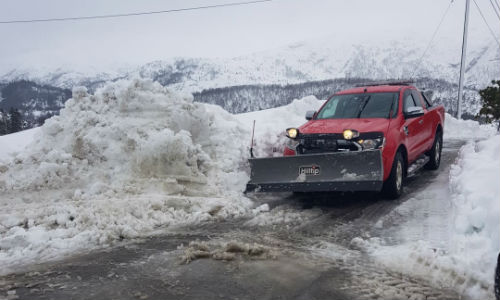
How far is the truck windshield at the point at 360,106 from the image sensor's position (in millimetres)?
7000

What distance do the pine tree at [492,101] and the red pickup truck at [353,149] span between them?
1184cm

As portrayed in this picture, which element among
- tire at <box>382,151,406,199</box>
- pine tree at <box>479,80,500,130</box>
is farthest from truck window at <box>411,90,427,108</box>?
pine tree at <box>479,80,500,130</box>

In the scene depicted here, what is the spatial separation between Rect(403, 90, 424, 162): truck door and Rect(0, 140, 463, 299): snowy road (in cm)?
112

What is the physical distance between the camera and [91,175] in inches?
296

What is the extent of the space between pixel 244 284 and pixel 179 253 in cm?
121

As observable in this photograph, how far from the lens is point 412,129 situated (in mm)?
7223

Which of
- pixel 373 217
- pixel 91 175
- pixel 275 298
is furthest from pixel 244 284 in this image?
pixel 91 175

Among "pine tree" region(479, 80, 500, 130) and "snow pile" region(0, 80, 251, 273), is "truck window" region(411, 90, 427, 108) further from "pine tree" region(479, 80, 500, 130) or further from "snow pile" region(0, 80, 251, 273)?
"pine tree" region(479, 80, 500, 130)

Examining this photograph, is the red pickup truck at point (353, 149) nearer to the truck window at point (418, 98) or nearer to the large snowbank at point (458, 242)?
the truck window at point (418, 98)

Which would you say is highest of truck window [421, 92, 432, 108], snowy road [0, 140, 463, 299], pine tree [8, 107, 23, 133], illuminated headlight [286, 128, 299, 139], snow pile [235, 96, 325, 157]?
truck window [421, 92, 432, 108]

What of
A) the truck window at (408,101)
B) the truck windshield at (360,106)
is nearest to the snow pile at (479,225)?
the truck windshield at (360,106)

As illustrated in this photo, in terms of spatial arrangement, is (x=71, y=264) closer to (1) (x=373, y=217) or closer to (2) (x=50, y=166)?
(2) (x=50, y=166)

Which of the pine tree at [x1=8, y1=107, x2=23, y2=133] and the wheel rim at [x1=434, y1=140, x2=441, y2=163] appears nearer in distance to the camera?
the wheel rim at [x1=434, y1=140, x2=441, y2=163]

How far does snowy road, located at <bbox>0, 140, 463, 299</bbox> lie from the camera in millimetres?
3543
